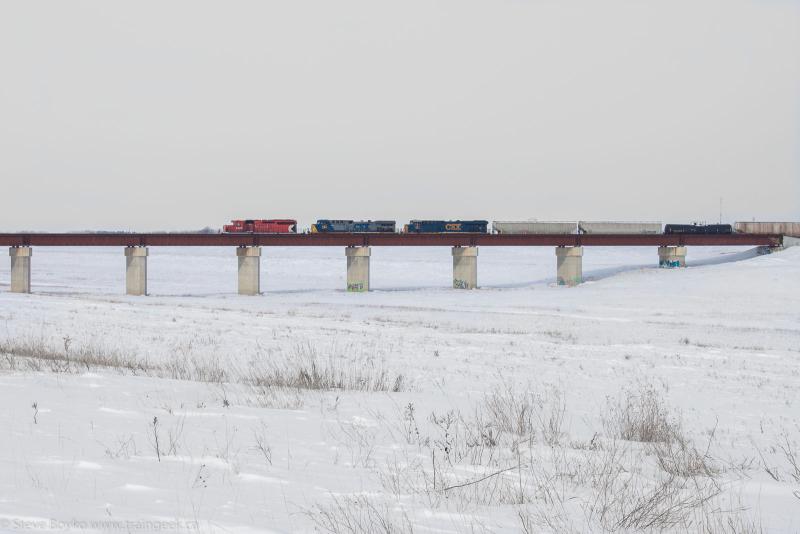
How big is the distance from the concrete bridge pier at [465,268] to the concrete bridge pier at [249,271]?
19436 mm

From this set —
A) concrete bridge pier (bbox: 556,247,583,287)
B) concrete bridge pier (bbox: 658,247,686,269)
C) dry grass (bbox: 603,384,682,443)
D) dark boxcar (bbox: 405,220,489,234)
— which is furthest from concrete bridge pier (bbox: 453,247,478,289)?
dry grass (bbox: 603,384,682,443)

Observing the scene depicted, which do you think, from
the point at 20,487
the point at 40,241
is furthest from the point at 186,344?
the point at 40,241

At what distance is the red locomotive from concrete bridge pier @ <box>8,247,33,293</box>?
18.6 metres

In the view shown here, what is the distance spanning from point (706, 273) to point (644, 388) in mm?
55813

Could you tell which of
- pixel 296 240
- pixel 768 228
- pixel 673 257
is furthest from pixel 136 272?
pixel 768 228

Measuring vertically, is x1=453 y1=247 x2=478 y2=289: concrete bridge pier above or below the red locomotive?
below

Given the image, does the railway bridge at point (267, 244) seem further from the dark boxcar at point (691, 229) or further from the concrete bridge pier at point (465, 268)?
the dark boxcar at point (691, 229)

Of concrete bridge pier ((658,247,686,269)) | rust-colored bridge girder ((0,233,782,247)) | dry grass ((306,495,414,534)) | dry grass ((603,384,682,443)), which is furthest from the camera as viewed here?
concrete bridge pier ((658,247,686,269))

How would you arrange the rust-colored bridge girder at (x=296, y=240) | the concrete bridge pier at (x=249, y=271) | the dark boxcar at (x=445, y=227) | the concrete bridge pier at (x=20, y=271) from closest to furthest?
the concrete bridge pier at (x=249, y=271) → the concrete bridge pier at (x=20, y=271) → the rust-colored bridge girder at (x=296, y=240) → the dark boxcar at (x=445, y=227)

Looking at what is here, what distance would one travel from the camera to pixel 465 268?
70.6 meters

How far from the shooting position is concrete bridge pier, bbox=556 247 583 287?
72938 millimetres

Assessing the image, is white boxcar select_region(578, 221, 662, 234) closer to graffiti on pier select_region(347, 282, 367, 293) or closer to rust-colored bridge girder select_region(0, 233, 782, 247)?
rust-colored bridge girder select_region(0, 233, 782, 247)

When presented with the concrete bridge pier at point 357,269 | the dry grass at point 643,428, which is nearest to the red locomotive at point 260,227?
the concrete bridge pier at point 357,269

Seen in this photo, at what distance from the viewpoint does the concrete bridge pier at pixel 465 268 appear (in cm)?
7000
